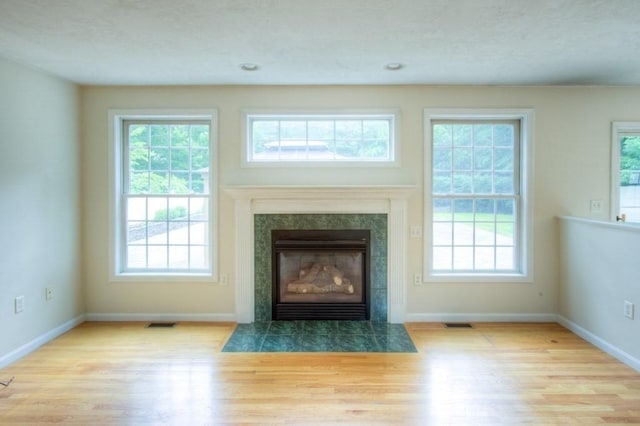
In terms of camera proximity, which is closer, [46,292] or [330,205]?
[46,292]

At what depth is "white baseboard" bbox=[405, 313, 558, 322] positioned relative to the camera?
13.0 feet

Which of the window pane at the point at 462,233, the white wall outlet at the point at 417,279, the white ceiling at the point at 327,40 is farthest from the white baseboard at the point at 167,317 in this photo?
the window pane at the point at 462,233

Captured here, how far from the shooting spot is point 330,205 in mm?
3910

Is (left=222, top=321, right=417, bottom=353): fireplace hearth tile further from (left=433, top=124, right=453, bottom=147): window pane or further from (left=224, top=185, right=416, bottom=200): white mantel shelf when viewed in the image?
(left=433, top=124, right=453, bottom=147): window pane

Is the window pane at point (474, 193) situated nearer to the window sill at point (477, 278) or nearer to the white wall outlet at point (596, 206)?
the window sill at point (477, 278)

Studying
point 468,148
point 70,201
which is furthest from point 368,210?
point 70,201

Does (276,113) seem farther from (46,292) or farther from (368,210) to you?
(46,292)

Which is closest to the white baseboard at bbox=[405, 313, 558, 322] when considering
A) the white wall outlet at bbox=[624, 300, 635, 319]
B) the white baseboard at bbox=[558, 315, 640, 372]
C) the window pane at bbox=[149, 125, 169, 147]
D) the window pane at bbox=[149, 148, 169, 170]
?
the white baseboard at bbox=[558, 315, 640, 372]

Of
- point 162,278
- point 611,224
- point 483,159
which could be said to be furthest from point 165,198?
point 611,224

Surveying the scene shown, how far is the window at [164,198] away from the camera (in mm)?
4055

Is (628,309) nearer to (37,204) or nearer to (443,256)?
(443,256)

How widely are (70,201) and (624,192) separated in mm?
5556

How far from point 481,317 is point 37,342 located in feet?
13.6

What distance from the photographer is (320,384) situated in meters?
2.67
